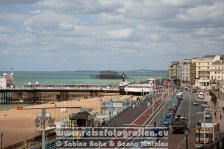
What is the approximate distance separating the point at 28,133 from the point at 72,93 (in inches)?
3278

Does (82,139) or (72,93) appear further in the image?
(72,93)

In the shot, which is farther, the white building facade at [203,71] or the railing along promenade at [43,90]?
the white building facade at [203,71]

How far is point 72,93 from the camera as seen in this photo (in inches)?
5187

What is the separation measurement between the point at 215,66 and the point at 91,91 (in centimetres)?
3929

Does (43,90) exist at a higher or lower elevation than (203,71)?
lower

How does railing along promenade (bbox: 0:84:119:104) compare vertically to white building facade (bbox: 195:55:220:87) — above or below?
below

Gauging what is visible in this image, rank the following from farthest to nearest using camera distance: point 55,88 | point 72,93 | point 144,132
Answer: point 72,93 → point 55,88 → point 144,132

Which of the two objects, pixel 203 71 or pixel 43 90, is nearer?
pixel 43 90

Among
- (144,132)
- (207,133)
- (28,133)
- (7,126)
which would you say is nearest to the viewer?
(207,133)

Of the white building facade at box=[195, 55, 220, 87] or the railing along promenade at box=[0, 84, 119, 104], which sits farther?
the white building facade at box=[195, 55, 220, 87]

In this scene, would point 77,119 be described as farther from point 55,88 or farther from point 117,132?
point 55,88

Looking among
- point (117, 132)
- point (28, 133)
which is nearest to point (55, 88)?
point (28, 133)

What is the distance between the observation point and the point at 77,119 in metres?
40.4

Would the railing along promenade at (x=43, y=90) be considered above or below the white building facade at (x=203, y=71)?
below
